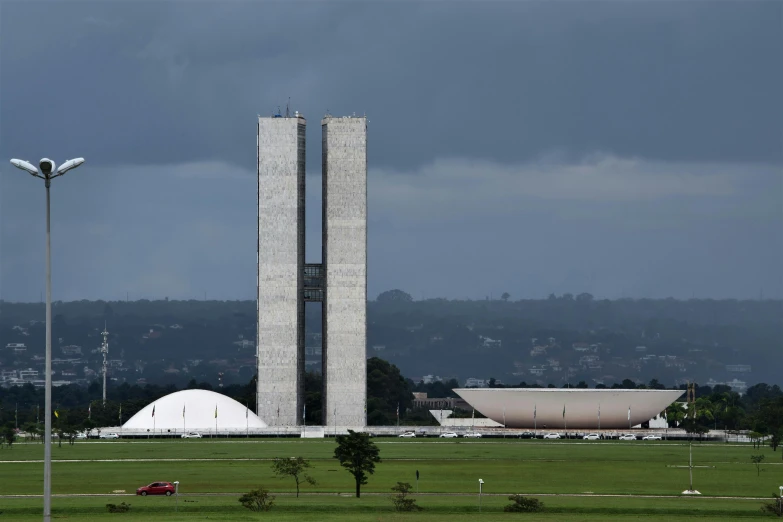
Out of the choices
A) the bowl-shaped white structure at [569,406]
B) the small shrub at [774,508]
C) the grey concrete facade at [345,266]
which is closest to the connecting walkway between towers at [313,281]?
the grey concrete facade at [345,266]

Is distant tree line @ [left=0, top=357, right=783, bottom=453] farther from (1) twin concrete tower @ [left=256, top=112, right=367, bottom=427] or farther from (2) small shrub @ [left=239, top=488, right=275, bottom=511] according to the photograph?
(2) small shrub @ [left=239, top=488, right=275, bottom=511]

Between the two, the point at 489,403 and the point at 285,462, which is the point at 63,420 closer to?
the point at 489,403

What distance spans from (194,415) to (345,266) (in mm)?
20380

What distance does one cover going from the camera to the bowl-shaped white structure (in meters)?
130

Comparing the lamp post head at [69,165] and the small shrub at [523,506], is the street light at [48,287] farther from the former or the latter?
the small shrub at [523,506]

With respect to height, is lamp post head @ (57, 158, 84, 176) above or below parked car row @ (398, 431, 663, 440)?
above

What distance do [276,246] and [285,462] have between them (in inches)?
2874

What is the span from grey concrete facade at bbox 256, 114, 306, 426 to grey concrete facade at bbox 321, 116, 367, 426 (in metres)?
3.03

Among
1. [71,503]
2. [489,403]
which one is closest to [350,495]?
[71,503]

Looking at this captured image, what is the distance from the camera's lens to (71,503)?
5762cm

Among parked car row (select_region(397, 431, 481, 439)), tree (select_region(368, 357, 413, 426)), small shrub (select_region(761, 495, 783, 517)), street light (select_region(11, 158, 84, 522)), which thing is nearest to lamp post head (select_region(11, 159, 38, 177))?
street light (select_region(11, 158, 84, 522))

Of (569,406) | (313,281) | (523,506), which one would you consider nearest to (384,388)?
(313,281)

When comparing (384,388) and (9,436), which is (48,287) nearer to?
(9,436)

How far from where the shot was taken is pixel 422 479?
233ft
